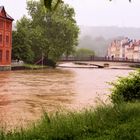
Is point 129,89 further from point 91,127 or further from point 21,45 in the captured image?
point 21,45

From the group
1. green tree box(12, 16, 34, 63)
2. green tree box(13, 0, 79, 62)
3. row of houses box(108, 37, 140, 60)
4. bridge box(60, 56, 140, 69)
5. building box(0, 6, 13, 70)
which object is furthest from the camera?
row of houses box(108, 37, 140, 60)

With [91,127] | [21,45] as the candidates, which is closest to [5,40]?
[21,45]

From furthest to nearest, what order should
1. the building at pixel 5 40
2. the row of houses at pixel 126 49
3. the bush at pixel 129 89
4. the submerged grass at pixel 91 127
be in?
the row of houses at pixel 126 49 < the building at pixel 5 40 < the bush at pixel 129 89 < the submerged grass at pixel 91 127

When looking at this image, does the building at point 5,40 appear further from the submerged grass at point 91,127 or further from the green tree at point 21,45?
the submerged grass at point 91,127

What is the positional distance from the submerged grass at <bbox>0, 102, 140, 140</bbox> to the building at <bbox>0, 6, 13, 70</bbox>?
5617cm

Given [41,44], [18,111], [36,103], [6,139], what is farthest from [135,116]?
[41,44]

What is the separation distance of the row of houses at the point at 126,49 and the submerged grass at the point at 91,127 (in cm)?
14398

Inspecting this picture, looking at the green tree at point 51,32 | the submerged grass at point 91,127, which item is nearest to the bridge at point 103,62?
the green tree at point 51,32

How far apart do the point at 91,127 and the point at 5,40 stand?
6188 centimetres

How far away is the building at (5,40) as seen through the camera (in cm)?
6662

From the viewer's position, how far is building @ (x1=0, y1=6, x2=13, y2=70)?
66625 millimetres

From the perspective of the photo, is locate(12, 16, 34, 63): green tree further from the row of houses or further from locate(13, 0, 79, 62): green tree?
the row of houses

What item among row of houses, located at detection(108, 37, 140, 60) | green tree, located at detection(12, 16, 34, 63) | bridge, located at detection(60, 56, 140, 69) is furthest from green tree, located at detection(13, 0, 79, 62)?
row of houses, located at detection(108, 37, 140, 60)

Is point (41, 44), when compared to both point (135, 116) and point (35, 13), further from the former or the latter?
point (135, 116)
